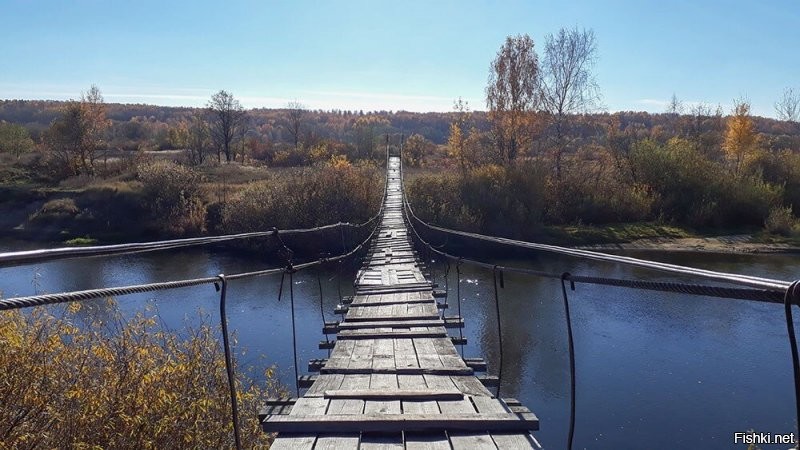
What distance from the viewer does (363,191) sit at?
1981 cm

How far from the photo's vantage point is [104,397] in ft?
13.5

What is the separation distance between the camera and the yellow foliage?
3.54 metres

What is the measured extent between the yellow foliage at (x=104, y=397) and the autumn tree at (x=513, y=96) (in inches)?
771

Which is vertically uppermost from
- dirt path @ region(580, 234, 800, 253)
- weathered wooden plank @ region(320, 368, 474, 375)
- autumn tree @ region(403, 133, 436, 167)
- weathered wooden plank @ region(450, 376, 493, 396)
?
autumn tree @ region(403, 133, 436, 167)

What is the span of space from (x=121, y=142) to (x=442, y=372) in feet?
149

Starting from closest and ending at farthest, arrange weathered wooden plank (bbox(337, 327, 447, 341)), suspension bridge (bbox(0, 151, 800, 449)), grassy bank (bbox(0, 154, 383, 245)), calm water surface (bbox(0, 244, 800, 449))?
suspension bridge (bbox(0, 151, 800, 449)), weathered wooden plank (bbox(337, 327, 447, 341)), calm water surface (bbox(0, 244, 800, 449)), grassy bank (bbox(0, 154, 383, 245))

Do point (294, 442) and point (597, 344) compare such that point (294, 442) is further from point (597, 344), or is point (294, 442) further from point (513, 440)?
point (597, 344)

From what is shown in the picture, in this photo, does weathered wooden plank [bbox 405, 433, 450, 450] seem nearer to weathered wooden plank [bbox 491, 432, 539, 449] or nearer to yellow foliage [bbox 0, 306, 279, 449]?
weathered wooden plank [bbox 491, 432, 539, 449]

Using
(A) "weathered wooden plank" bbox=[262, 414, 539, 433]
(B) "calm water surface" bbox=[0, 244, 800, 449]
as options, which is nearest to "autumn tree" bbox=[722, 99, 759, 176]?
(B) "calm water surface" bbox=[0, 244, 800, 449]

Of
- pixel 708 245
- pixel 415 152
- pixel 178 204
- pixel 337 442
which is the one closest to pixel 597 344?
pixel 337 442

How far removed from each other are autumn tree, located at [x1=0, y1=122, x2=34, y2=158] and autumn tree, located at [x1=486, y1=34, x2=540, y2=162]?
2667 cm

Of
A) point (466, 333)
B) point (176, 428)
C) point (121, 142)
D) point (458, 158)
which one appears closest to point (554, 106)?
point (458, 158)

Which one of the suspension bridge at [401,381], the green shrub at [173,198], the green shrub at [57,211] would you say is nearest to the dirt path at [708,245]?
the green shrub at [173,198]

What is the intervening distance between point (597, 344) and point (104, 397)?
27.1 ft
